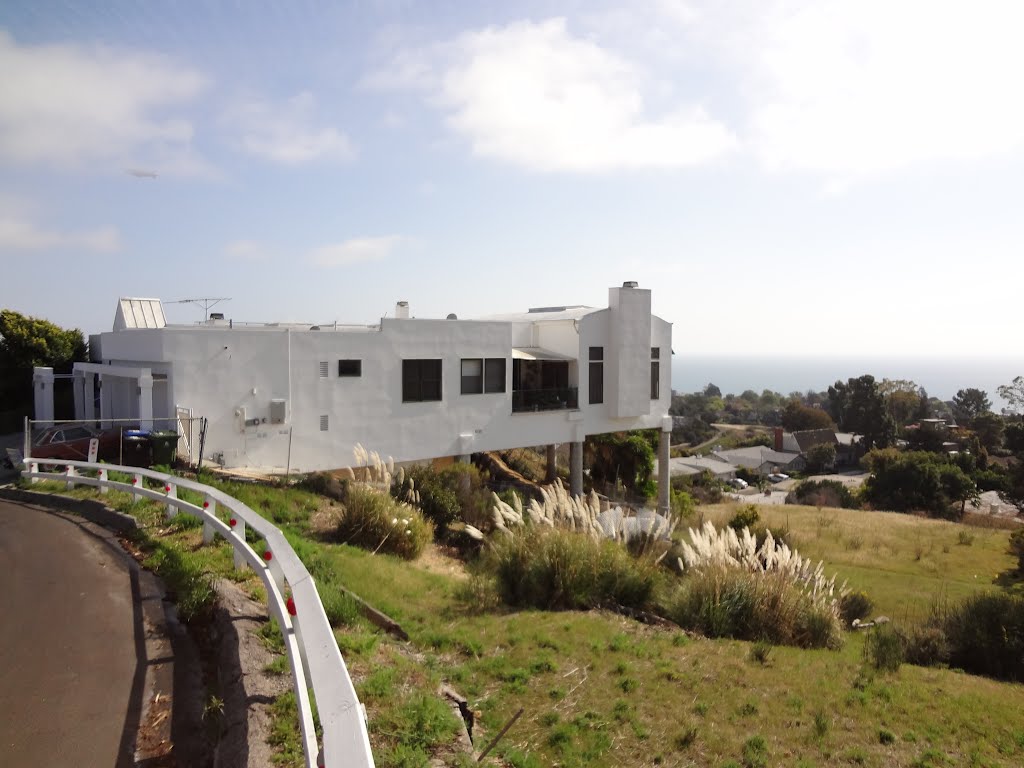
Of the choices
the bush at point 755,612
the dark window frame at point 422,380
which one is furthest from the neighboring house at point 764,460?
the bush at point 755,612

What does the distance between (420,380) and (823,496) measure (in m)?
32.7

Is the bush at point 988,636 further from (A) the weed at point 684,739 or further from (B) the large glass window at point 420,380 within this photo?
(B) the large glass window at point 420,380

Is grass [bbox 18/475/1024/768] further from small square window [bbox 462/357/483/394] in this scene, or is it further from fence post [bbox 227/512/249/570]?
small square window [bbox 462/357/483/394]

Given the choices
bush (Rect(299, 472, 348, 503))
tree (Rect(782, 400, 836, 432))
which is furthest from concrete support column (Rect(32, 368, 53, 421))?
tree (Rect(782, 400, 836, 432))

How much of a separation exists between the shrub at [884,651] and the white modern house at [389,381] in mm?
13840

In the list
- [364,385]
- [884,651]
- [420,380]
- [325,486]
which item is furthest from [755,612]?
[420,380]

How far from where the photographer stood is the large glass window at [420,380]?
20553 millimetres

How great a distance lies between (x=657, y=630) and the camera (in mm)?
8438

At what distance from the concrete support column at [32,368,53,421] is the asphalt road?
46.6 feet

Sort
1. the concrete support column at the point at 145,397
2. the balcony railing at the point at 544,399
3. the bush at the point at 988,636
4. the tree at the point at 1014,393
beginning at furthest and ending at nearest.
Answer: the tree at the point at 1014,393, the balcony railing at the point at 544,399, the concrete support column at the point at 145,397, the bush at the point at 988,636

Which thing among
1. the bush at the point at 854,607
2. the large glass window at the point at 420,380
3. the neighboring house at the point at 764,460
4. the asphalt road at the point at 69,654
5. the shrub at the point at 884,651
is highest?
the large glass window at the point at 420,380

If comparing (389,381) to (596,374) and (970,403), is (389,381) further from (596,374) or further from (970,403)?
(970,403)

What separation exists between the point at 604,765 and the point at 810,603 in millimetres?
4993

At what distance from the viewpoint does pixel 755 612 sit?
28.8 ft
